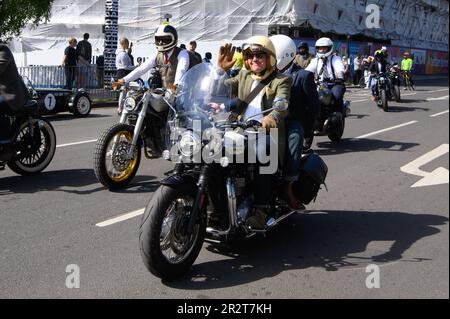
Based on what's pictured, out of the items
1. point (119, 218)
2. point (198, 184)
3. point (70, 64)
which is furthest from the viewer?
point (70, 64)

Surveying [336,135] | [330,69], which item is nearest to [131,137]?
[336,135]

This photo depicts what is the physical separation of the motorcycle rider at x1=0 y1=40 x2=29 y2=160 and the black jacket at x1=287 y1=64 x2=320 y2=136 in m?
3.50

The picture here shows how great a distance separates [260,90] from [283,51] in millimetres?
756

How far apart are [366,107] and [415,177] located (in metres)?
11.5

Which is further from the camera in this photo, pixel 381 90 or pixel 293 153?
pixel 381 90

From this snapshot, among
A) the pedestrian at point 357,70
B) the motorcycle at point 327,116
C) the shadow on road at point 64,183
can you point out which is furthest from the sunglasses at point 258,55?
the pedestrian at point 357,70

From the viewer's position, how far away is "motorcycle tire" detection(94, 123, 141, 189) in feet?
22.4

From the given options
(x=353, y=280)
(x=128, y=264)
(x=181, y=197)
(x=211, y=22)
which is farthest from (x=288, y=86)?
(x=211, y=22)

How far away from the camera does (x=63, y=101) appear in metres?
14.3

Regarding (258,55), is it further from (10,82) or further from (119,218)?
(10,82)

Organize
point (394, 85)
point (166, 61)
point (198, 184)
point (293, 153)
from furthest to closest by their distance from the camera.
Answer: point (394, 85) → point (166, 61) → point (293, 153) → point (198, 184)
